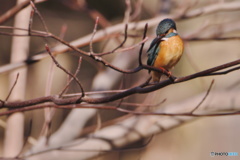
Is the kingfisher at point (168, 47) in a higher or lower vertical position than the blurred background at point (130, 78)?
lower

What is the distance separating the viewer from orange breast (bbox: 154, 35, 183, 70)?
2219 mm

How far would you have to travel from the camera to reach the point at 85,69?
7.01 m

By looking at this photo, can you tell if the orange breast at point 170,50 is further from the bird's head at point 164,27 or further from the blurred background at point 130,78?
the blurred background at point 130,78

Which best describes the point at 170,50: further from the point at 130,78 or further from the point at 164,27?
the point at 130,78

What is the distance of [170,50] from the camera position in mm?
2225

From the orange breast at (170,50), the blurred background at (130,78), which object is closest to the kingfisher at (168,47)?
the orange breast at (170,50)

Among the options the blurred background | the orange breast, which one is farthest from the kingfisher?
the blurred background

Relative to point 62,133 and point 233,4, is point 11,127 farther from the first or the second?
point 233,4

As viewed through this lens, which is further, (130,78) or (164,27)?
(130,78)

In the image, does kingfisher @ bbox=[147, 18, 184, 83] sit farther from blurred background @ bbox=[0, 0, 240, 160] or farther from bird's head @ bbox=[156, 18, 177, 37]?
blurred background @ bbox=[0, 0, 240, 160]

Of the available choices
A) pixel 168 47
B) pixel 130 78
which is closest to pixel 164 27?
pixel 168 47

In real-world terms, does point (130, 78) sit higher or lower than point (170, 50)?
higher

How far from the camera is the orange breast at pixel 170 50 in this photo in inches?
87.4

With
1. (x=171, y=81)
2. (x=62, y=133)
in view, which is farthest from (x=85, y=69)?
(x=171, y=81)
